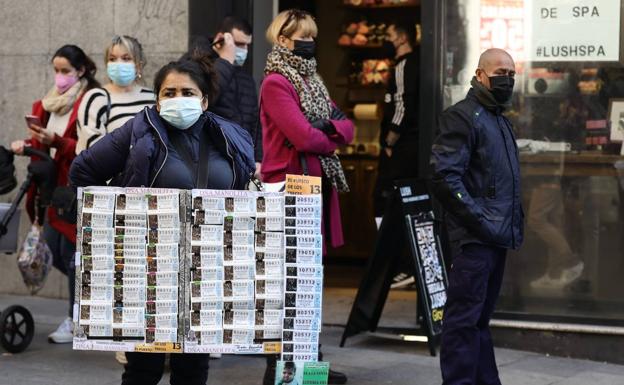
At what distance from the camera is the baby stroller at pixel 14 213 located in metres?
7.72

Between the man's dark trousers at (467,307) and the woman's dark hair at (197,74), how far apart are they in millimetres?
1603

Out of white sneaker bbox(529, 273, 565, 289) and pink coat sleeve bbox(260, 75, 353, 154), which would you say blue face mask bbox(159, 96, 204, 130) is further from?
white sneaker bbox(529, 273, 565, 289)

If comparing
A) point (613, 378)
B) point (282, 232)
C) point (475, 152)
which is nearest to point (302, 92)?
point (475, 152)

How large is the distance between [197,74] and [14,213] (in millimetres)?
2940

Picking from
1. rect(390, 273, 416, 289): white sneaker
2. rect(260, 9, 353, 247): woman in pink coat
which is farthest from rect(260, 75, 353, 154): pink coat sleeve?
rect(390, 273, 416, 289): white sneaker

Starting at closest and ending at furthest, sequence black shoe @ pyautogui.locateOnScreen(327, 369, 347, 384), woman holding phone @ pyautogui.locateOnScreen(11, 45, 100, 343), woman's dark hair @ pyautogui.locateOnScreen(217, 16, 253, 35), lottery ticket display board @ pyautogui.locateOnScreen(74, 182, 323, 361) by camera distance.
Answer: lottery ticket display board @ pyautogui.locateOnScreen(74, 182, 323, 361) < black shoe @ pyautogui.locateOnScreen(327, 369, 347, 384) < woman's dark hair @ pyautogui.locateOnScreen(217, 16, 253, 35) < woman holding phone @ pyautogui.locateOnScreen(11, 45, 100, 343)

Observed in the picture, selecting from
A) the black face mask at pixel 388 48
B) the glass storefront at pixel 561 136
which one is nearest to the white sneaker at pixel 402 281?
the glass storefront at pixel 561 136

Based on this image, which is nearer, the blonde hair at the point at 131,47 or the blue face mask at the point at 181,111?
the blue face mask at the point at 181,111

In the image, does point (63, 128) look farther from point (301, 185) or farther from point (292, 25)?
point (301, 185)

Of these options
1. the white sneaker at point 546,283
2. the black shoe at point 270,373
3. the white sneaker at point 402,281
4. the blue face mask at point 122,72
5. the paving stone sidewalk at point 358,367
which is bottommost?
the paving stone sidewalk at point 358,367

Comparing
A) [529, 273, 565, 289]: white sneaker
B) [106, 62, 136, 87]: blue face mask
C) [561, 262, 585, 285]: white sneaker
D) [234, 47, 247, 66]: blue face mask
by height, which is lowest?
[529, 273, 565, 289]: white sneaker

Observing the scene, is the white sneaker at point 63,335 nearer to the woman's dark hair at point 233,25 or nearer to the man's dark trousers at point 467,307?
the woman's dark hair at point 233,25

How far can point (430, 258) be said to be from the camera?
759cm

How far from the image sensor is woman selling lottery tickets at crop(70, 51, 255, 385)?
510cm
